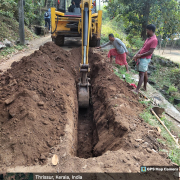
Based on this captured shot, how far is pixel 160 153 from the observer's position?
9.27 ft

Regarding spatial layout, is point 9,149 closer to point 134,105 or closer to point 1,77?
point 1,77

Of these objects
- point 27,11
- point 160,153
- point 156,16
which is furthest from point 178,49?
point 160,153

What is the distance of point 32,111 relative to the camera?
3299 millimetres

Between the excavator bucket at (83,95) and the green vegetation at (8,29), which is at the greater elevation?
the green vegetation at (8,29)

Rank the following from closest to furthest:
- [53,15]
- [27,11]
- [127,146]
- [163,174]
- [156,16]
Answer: [163,174] → [127,146] → [53,15] → [156,16] → [27,11]

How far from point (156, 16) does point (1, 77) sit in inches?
368

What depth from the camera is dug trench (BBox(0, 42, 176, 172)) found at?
258cm

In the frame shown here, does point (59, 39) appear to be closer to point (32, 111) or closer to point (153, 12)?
point (153, 12)

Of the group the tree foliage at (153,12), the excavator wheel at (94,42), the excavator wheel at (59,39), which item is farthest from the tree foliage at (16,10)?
the tree foliage at (153,12)

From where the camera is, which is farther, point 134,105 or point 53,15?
point 53,15

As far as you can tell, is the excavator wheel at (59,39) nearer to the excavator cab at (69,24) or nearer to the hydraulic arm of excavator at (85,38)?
the excavator cab at (69,24)

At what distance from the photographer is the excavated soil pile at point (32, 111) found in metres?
2.71

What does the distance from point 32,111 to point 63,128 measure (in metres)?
0.69

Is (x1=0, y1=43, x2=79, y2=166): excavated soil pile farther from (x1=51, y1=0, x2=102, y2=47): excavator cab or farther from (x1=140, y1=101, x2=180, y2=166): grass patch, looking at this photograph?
(x1=51, y1=0, x2=102, y2=47): excavator cab
